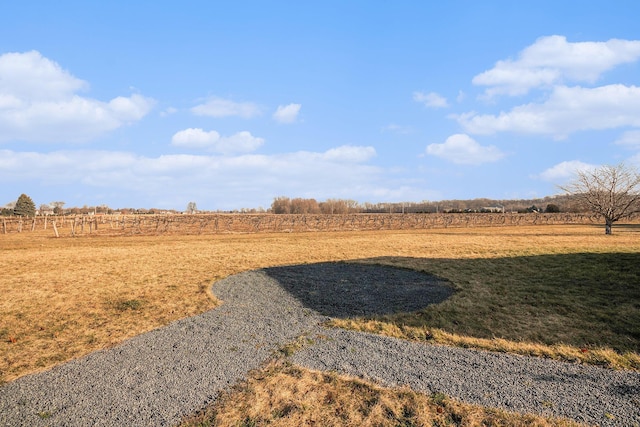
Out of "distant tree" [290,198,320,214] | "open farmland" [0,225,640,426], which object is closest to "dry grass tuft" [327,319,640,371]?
"open farmland" [0,225,640,426]

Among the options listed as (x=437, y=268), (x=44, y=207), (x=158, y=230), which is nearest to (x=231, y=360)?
(x=437, y=268)

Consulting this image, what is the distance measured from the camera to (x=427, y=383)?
5.35 meters

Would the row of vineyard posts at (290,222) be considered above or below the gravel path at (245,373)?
above

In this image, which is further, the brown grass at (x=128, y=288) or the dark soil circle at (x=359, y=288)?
the dark soil circle at (x=359, y=288)

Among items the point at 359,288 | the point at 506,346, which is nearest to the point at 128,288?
the point at 359,288

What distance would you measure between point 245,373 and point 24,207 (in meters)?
95.6

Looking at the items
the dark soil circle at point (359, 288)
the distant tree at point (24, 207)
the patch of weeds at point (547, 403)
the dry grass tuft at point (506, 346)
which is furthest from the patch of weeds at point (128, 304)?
the distant tree at point (24, 207)

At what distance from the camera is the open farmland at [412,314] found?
23.9 feet

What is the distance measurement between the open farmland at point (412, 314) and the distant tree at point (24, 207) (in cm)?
7359

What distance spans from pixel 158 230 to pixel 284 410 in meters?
45.0

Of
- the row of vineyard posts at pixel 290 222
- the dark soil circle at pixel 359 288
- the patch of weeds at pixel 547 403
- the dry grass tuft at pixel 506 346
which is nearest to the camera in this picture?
the patch of weeds at pixel 547 403

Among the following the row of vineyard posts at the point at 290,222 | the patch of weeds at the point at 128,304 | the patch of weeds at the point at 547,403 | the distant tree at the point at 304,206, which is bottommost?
the patch of weeds at the point at 547,403

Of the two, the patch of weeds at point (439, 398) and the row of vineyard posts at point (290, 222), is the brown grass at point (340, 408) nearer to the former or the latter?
the patch of weeds at point (439, 398)

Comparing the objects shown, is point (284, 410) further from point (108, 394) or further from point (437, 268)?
point (437, 268)
